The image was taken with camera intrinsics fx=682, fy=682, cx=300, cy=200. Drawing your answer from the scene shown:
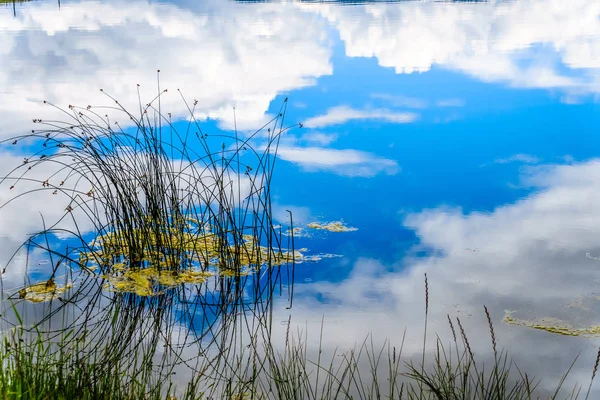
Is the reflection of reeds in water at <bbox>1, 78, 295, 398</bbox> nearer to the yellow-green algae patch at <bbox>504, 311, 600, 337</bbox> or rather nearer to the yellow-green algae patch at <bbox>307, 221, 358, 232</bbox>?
the yellow-green algae patch at <bbox>307, 221, 358, 232</bbox>

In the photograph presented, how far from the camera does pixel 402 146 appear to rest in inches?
338

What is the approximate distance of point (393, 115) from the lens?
33.5 ft

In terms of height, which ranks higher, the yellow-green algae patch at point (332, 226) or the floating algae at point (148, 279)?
the yellow-green algae patch at point (332, 226)

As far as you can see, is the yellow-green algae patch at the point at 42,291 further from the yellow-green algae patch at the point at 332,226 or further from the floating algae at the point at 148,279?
the yellow-green algae patch at the point at 332,226

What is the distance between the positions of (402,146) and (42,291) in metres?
5.26

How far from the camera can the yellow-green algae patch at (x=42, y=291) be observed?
4.32m

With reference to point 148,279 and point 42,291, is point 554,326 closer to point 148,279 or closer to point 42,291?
point 148,279

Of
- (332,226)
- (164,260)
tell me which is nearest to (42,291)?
(164,260)

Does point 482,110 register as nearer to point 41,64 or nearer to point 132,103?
point 132,103

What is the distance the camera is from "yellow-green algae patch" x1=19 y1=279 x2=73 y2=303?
4.32m

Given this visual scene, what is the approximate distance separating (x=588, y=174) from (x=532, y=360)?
4.21 metres

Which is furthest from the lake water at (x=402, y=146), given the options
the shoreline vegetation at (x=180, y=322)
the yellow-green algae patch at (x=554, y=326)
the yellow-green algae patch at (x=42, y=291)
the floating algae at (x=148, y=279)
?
the floating algae at (x=148, y=279)

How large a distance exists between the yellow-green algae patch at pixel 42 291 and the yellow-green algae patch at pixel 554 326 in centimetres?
282

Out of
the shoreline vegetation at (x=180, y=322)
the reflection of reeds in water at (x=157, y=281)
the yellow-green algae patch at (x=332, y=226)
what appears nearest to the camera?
the shoreline vegetation at (x=180, y=322)
